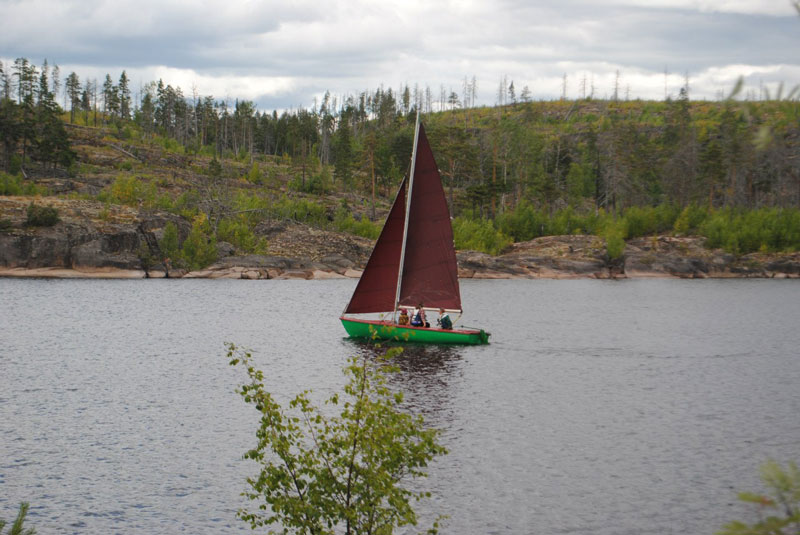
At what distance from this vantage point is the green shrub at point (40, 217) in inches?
3501

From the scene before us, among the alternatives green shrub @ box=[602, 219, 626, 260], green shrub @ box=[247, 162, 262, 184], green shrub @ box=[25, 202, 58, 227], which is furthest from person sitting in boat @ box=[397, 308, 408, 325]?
green shrub @ box=[247, 162, 262, 184]

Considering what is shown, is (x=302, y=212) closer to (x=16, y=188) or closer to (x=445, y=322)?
(x=16, y=188)

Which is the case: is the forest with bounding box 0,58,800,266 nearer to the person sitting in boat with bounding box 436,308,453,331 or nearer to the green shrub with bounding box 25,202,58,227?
the green shrub with bounding box 25,202,58,227

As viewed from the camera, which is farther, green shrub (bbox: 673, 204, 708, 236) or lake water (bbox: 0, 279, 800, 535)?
green shrub (bbox: 673, 204, 708, 236)

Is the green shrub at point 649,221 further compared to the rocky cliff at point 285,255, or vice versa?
the green shrub at point 649,221

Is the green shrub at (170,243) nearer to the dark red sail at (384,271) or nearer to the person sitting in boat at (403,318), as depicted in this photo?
the dark red sail at (384,271)

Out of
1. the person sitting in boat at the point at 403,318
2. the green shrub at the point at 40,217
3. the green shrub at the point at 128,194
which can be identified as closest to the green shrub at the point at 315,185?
the green shrub at the point at 128,194

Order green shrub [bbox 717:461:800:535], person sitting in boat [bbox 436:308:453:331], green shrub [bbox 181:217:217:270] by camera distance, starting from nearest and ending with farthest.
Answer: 1. green shrub [bbox 717:461:800:535]
2. person sitting in boat [bbox 436:308:453:331]
3. green shrub [bbox 181:217:217:270]

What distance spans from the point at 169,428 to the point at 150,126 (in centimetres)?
17398

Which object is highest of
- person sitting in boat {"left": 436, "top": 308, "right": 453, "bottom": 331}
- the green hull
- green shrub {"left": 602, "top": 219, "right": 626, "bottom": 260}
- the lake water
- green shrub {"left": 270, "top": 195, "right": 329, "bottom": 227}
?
green shrub {"left": 270, "top": 195, "right": 329, "bottom": 227}

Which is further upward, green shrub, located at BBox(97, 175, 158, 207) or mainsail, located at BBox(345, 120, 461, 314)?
green shrub, located at BBox(97, 175, 158, 207)

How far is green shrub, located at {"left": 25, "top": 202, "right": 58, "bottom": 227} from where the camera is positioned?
3501 inches

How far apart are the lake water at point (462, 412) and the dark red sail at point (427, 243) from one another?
363 cm

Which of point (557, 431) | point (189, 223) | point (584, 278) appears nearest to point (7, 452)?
point (557, 431)
